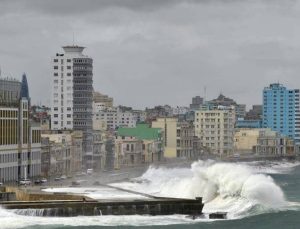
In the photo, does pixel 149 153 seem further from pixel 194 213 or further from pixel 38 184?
pixel 194 213

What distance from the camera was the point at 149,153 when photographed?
192 m

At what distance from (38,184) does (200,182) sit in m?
22.8

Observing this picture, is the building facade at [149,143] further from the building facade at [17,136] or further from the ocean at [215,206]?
the ocean at [215,206]

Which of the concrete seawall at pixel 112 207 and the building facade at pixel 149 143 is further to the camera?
the building facade at pixel 149 143

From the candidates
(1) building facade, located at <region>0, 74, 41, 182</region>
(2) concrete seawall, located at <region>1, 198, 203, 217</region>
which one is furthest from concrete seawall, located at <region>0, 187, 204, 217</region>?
(1) building facade, located at <region>0, 74, 41, 182</region>

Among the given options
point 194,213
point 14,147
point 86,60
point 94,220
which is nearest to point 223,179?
point 194,213

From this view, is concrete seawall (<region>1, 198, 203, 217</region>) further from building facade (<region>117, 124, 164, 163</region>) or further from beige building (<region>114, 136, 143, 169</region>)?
building facade (<region>117, 124, 164, 163</region>)

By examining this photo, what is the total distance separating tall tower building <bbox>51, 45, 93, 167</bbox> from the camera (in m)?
161

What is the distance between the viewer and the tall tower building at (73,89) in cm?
16062

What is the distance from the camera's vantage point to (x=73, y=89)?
529 ft

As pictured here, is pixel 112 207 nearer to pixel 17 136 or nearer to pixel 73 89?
pixel 17 136

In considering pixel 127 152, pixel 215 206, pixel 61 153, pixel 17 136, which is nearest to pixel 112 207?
pixel 215 206

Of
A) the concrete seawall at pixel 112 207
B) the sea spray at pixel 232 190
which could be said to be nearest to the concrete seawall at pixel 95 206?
the concrete seawall at pixel 112 207

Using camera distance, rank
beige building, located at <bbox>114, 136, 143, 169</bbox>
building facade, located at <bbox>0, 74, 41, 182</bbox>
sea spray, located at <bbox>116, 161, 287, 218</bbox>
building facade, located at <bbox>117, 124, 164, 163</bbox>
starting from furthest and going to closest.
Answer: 1. building facade, located at <bbox>117, 124, 164, 163</bbox>
2. beige building, located at <bbox>114, 136, 143, 169</bbox>
3. building facade, located at <bbox>0, 74, 41, 182</bbox>
4. sea spray, located at <bbox>116, 161, 287, 218</bbox>
